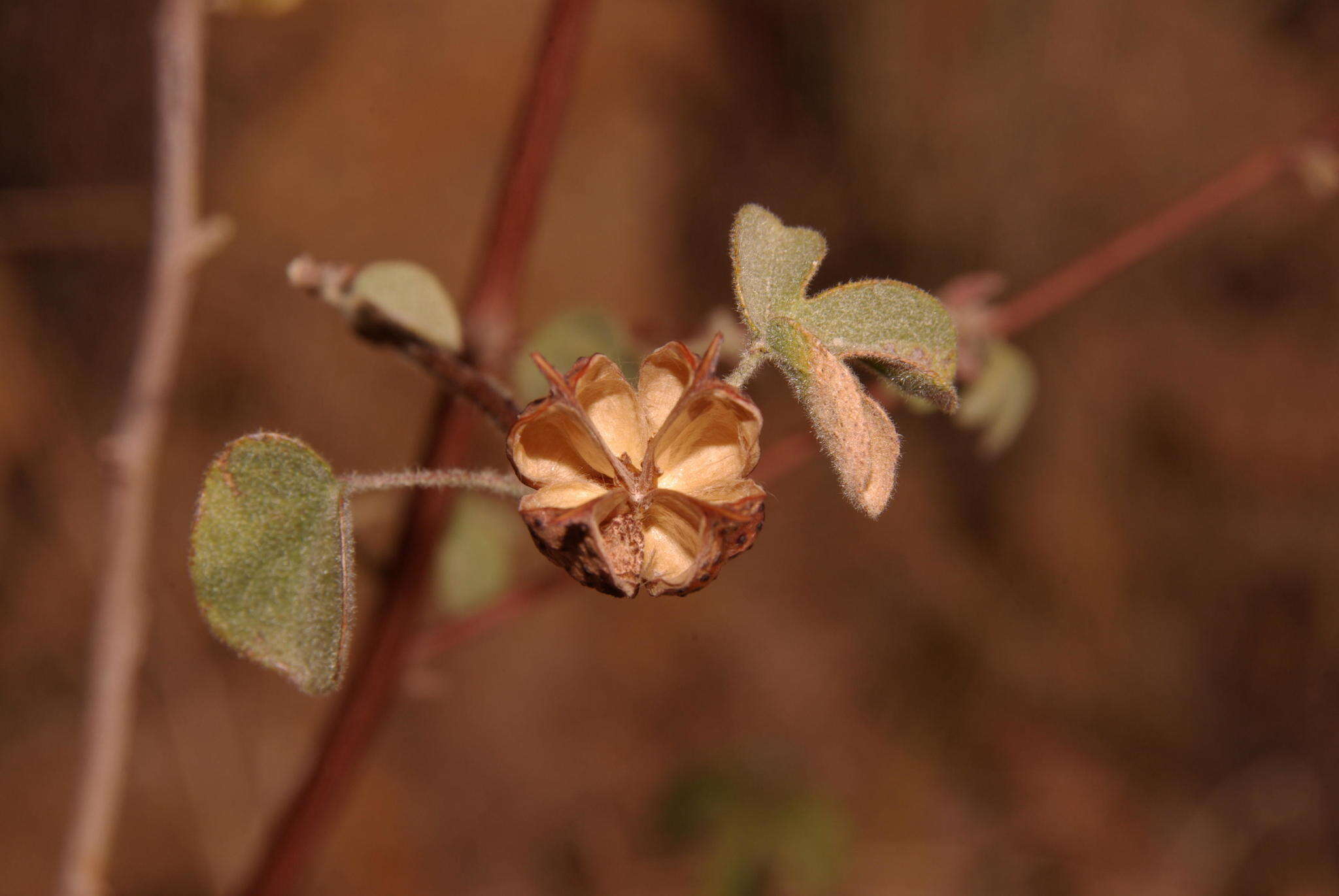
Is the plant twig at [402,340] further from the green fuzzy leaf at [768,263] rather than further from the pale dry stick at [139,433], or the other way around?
the pale dry stick at [139,433]

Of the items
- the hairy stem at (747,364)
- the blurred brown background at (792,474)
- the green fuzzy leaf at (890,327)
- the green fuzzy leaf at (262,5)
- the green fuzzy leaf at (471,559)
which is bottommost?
the hairy stem at (747,364)

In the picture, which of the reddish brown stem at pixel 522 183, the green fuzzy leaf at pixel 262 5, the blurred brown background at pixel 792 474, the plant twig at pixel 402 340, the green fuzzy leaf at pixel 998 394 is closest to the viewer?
the plant twig at pixel 402 340

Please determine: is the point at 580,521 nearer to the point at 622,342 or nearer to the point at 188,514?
the point at 622,342

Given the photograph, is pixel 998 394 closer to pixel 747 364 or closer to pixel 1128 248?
pixel 1128 248

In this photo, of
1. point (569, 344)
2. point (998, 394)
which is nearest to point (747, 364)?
point (569, 344)

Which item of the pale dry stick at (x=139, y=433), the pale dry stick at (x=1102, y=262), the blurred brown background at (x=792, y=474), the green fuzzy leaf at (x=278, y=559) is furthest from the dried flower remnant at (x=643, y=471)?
the blurred brown background at (x=792, y=474)

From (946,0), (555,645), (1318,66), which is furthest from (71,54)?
(1318,66)
